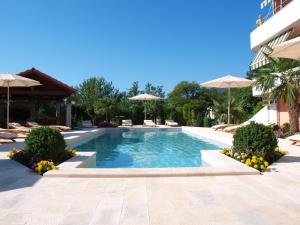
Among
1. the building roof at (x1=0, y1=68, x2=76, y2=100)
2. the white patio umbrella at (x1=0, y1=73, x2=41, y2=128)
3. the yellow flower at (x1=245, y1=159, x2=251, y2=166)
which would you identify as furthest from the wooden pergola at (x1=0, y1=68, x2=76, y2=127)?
the yellow flower at (x1=245, y1=159, x2=251, y2=166)

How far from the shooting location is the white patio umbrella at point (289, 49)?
6902mm

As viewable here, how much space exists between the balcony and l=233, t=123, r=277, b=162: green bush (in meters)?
12.3

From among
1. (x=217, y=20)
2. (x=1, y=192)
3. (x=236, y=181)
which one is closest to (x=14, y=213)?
(x=1, y=192)

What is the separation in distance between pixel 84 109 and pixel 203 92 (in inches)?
666

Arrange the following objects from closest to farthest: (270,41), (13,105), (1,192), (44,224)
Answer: (44,224) → (1,192) → (270,41) → (13,105)

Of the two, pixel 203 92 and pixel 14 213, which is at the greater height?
pixel 203 92

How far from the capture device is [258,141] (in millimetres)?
7637

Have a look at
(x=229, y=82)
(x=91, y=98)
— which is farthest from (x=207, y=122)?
(x=91, y=98)

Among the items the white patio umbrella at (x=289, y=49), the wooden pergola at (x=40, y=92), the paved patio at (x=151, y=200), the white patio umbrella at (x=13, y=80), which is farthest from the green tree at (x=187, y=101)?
the paved patio at (x=151, y=200)

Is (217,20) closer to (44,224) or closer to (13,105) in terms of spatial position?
(13,105)

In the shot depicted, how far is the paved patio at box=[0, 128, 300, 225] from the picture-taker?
388cm

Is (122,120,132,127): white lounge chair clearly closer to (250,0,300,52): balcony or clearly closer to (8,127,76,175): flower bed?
(250,0,300,52): balcony

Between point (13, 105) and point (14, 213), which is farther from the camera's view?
point (13, 105)

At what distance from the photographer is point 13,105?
23219 millimetres
